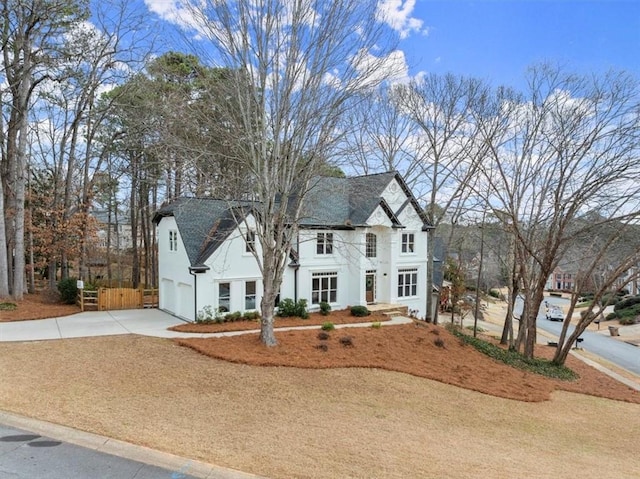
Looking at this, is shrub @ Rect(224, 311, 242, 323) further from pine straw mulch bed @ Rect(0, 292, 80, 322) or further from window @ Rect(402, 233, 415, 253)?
window @ Rect(402, 233, 415, 253)

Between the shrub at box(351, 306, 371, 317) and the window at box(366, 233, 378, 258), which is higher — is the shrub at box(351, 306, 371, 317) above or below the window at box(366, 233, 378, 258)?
below

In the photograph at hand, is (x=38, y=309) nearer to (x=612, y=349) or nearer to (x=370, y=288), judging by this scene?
(x=370, y=288)

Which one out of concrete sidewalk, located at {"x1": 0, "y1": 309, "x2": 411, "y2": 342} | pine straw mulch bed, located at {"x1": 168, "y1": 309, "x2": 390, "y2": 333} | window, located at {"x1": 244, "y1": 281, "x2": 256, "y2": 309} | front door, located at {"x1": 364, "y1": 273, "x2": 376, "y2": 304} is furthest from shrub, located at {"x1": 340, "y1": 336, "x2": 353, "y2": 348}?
front door, located at {"x1": 364, "y1": 273, "x2": 376, "y2": 304}

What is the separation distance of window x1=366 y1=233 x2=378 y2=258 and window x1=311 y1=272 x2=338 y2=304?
2.58m

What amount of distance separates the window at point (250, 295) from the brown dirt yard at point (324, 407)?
3831mm

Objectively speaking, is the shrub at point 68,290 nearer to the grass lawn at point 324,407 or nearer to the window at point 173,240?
the window at point 173,240

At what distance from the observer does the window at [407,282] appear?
2402 centimetres

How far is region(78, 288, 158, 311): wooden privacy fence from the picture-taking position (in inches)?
802

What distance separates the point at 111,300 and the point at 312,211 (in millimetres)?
10900

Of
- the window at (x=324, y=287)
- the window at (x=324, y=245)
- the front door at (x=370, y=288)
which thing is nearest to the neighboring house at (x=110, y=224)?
the window at (x=324, y=245)

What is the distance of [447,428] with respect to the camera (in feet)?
30.1

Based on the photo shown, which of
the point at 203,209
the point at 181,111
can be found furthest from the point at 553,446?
the point at 203,209

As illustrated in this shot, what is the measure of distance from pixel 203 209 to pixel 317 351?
9.79m

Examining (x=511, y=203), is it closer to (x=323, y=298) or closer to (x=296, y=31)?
(x=323, y=298)
